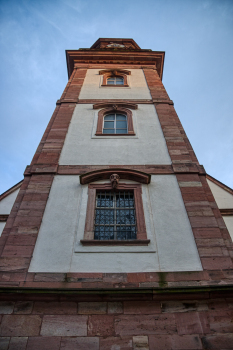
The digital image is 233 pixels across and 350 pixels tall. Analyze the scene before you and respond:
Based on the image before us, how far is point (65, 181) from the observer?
8.36 m

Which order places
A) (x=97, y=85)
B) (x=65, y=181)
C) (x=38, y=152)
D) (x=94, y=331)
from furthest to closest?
(x=97, y=85) → (x=38, y=152) → (x=65, y=181) → (x=94, y=331)

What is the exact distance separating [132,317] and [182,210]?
3060mm

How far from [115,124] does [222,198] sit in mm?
4857

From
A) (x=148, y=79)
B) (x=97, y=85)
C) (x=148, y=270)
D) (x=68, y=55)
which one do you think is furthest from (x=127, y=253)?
(x=68, y=55)

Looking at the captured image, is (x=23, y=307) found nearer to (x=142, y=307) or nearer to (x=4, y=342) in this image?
(x=4, y=342)

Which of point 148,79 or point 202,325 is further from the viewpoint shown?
point 148,79

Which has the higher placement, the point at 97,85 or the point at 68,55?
the point at 68,55

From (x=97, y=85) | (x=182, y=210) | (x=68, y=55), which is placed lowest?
(x=182, y=210)

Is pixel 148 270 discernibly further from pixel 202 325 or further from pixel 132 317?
pixel 202 325

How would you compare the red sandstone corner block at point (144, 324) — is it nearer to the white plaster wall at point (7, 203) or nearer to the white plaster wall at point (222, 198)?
Result: the white plaster wall at point (222, 198)

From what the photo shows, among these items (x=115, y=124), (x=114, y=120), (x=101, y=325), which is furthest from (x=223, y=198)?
(x=101, y=325)

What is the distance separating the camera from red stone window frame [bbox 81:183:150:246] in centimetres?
660

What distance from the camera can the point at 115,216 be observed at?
24.4 ft

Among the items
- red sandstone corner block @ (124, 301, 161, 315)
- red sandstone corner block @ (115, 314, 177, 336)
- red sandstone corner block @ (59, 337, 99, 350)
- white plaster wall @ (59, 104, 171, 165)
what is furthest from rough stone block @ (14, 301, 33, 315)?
white plaster wall @ (59, 104, 171, 165)
